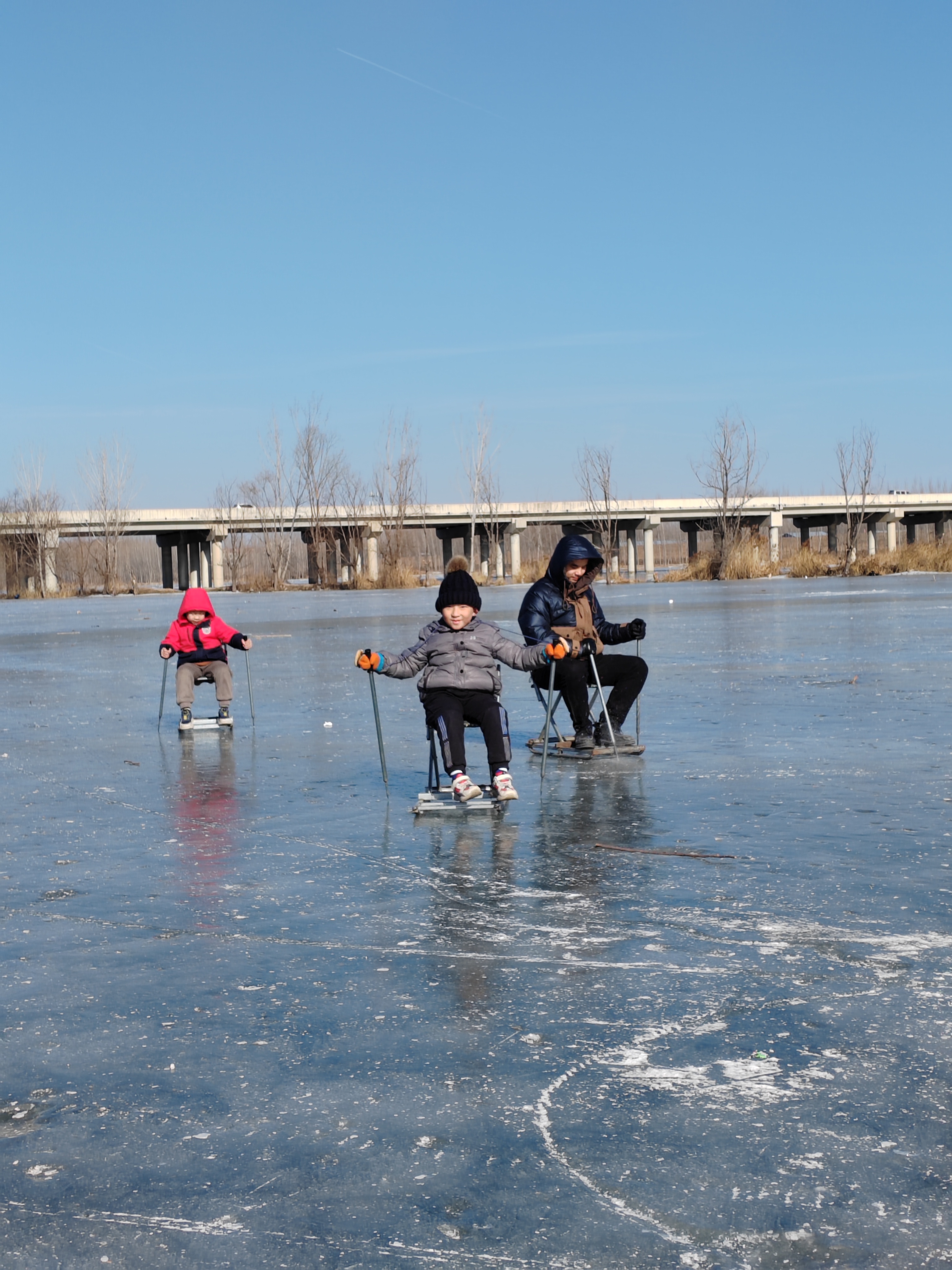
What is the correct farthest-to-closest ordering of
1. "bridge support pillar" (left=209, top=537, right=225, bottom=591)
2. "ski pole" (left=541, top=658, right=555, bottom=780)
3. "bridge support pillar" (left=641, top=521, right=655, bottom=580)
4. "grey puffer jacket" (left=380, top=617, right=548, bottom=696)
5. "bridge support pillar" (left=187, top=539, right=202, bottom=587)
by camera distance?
→ "bridge support pillar" (left=641, top=521, right=655, bottom=580) < "bridge support pillar" (left=187, top=539, right=202, bottom=587) < "bridge support pillar" (left=209, top=537, right=225, bottom=591) < "ski pole" (left=541, top=658, right=555, bottom=780) < "grey puffer jacket" (left=380, top=617, right=548, bottom=696)

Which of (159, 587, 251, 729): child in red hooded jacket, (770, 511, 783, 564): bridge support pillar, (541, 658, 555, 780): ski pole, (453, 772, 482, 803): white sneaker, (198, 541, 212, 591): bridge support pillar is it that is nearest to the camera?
(453, 772, 482, 803): white sneaker

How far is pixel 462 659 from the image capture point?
8281 millimetres

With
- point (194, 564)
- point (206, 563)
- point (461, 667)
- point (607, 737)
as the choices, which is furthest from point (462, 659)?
point (194, 564)

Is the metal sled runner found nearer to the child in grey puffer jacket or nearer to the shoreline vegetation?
the child in grey puffer jacket

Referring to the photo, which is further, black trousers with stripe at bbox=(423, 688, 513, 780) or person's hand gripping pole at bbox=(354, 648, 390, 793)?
black trousers with stripe at bbox=(423, 688, 513, 780)

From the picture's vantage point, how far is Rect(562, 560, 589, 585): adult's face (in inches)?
394

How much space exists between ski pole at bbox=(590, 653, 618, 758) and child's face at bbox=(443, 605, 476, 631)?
1.42 m

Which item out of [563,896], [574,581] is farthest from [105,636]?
[563,896]

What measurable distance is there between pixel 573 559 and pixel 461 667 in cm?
207

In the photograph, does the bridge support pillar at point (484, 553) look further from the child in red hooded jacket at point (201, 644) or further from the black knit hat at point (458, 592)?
the black knit hat at point (458, 592)

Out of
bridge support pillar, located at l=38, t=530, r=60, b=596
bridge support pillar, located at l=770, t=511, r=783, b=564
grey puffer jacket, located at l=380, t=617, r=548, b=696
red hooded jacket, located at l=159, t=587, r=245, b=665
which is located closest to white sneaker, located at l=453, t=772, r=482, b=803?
grey puffer jacket, located at l=380, t=617, r=548, b=696

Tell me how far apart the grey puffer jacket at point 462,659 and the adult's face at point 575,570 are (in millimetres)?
1626

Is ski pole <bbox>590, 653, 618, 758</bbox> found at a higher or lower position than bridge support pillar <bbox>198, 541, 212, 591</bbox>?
lower

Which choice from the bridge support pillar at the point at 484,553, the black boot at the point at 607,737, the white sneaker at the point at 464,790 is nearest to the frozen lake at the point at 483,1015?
the white sneaker at the point at 464,790
